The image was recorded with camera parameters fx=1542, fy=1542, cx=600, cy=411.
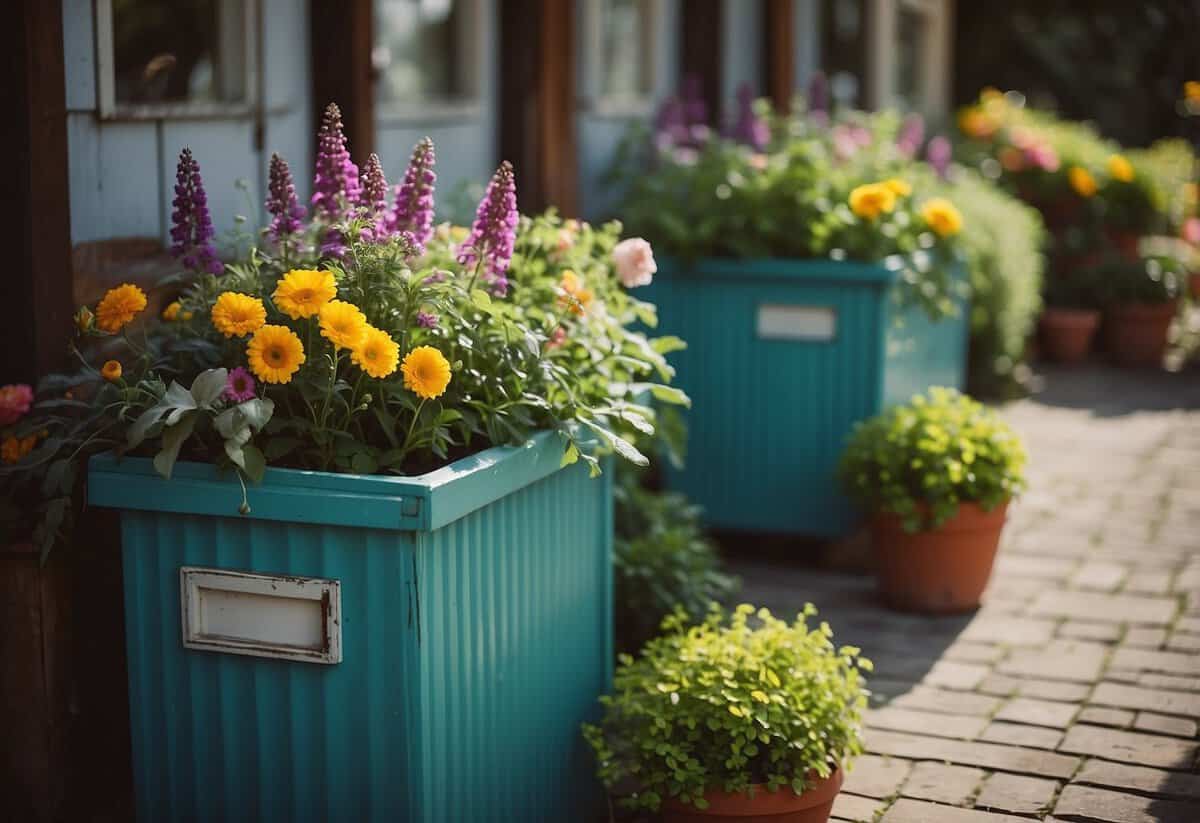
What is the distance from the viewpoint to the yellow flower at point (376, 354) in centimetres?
285

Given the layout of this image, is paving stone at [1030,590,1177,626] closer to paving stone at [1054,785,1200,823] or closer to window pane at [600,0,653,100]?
paving stone at [1054,785,1200,823]

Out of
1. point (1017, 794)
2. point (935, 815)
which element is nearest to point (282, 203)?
point (935, 815)

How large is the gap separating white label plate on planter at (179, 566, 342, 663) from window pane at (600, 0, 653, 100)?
4.64m

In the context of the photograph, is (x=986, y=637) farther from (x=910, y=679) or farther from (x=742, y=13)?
(x=742, y=13)

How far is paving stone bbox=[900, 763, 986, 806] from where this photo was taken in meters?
3.77

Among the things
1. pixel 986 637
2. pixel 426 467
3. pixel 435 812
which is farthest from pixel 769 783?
pixel 986 637

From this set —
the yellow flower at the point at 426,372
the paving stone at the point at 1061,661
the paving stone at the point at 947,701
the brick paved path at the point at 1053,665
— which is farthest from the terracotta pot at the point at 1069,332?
the yellow flower at the point at 426,372

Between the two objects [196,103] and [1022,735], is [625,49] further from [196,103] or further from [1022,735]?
[1022,735]

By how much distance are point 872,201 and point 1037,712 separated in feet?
6.43

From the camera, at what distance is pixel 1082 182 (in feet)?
35.1

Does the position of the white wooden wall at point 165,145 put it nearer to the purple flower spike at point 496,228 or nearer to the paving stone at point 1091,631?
the purple flower spike at point 496,228

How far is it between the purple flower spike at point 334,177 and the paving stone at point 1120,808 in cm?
219

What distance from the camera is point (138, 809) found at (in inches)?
125

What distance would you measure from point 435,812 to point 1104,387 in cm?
A: 737
